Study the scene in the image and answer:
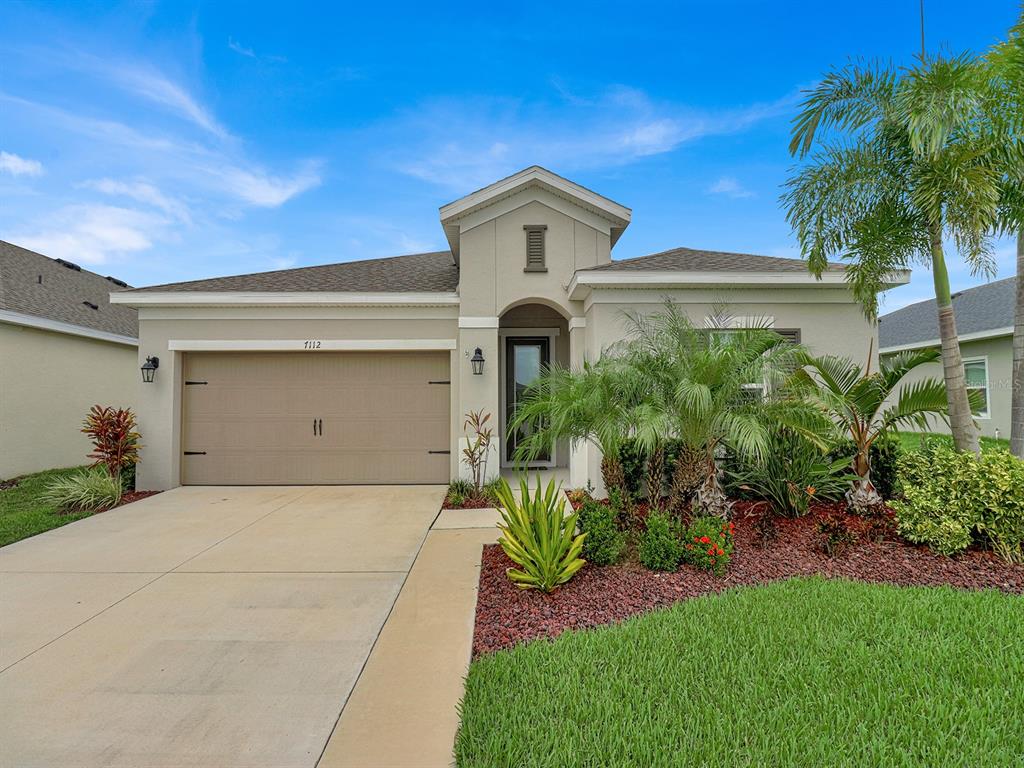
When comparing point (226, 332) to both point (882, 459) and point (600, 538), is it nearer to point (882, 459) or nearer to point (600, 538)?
point (600, 538)

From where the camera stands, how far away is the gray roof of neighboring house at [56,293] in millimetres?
10938

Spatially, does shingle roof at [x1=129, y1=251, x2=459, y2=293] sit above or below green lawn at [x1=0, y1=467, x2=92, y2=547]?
above

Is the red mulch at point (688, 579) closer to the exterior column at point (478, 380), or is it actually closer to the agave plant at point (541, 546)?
the agave plant at point (541, 546)

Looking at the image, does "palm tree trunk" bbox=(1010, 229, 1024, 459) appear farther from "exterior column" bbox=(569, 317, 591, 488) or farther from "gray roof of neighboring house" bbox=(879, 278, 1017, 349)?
"gray roof of neighboring house" bbox=(879, 278, 1017, 349)

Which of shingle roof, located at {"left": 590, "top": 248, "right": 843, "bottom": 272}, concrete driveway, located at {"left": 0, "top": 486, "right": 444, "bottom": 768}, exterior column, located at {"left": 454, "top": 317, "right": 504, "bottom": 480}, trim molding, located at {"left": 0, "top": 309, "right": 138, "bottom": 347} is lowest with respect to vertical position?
concrete driveway, located at {"left": 0, "top": 486, "right": 444, "bottom": 768}

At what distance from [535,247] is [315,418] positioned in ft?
17.7

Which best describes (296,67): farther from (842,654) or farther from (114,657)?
(842,654)

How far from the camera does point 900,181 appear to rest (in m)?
6.03

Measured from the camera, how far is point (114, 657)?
3473mm

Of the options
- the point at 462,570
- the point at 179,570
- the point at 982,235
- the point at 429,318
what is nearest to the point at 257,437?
the point at 429,318

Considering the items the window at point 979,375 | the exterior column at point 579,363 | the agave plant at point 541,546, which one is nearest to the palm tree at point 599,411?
the agave plant at point 541,546

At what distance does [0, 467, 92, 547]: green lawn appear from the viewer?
21.5 ft

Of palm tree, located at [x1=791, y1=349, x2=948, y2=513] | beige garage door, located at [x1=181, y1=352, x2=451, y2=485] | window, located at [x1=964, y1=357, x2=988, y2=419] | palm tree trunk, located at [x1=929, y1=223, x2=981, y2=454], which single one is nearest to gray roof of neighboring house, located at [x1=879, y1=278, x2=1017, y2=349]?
window, located at [x1=964, y1=357, x2=988, y2=419]

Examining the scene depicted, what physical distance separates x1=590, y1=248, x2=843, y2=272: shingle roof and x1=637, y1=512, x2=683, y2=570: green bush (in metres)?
4.44
